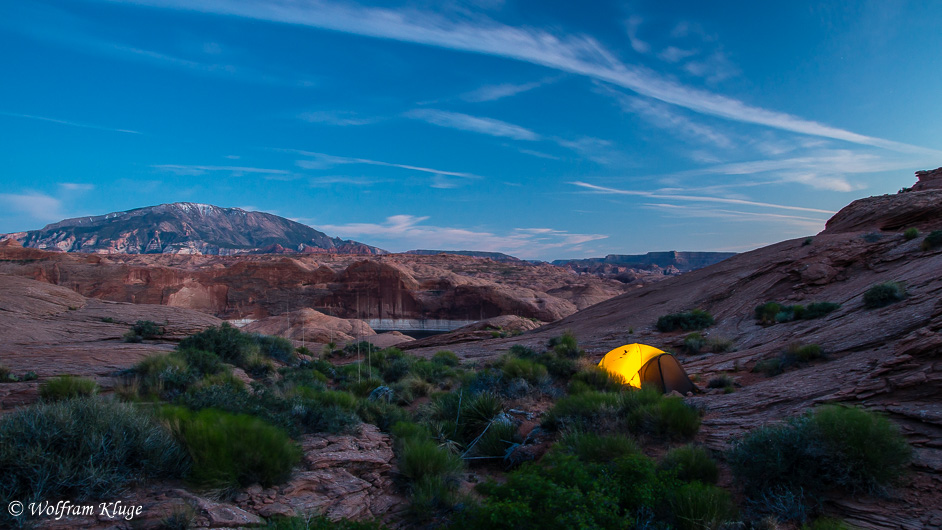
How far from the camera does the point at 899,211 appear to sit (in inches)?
792

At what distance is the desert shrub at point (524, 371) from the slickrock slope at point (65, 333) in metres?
8.37

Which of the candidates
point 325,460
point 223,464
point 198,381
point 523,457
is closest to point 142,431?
point 223,464

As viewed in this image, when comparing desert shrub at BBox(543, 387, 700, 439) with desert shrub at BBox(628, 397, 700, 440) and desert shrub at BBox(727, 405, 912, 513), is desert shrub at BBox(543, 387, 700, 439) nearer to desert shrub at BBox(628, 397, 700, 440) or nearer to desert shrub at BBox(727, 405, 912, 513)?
desert shrub at BBox(628, 397, 700, 440)

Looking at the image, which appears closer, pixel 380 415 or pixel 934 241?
pixel 380 415

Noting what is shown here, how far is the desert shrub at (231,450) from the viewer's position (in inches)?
174

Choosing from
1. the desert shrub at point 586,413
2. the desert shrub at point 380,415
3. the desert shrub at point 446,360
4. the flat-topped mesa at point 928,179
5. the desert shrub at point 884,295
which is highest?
the flat-topped mesa at point 928,179

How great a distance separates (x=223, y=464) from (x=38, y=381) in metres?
5.75

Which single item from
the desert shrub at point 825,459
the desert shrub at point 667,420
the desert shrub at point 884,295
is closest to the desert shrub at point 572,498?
the desert shrub at point 825,459

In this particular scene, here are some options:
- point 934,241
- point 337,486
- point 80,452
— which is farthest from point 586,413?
point 934,241

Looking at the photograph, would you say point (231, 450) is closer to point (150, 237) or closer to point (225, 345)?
point (225, 345)

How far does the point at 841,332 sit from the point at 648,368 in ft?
13.6

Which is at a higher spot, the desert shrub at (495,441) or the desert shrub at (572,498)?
the desert shrub at (572,498)

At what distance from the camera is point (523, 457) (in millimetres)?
6594

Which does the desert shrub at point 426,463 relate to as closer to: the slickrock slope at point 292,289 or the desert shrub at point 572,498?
the desert shrub at point 572,498
